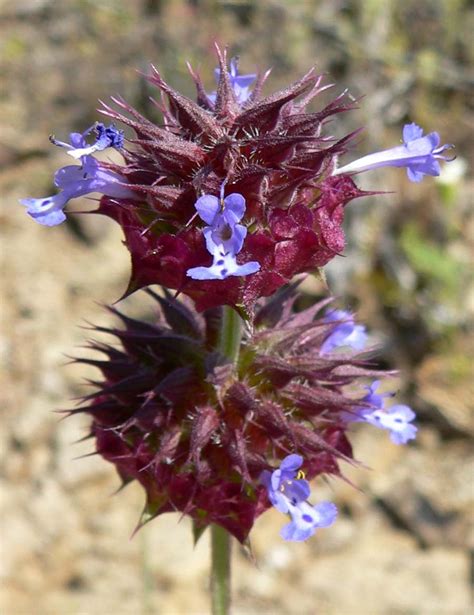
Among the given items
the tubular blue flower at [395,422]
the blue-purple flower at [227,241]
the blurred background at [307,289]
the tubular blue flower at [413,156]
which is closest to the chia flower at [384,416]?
the tubular blue flower at [395,422]

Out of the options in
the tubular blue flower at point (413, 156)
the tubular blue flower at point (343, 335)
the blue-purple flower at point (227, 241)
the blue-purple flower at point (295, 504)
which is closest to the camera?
the blue-purple flower at point (227, 241)

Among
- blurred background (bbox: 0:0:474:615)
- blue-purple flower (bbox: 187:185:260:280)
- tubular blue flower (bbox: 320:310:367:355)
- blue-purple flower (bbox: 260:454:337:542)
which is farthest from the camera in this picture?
blurred background (bbox: 0:0:474:615)

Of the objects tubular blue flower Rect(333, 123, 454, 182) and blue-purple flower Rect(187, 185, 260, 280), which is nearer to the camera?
blue-purple flower Rect(187, 185, 260, 280)

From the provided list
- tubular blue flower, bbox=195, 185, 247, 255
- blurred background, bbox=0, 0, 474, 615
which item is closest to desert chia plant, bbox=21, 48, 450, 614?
tubular blue flower, bbox=195, 185, 247, 255

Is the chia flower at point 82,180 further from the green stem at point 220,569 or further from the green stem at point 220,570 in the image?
the green stem at point 220,570

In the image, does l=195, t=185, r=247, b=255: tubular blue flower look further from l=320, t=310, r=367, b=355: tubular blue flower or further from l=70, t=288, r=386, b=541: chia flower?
l=320, t=310, r=367, b=355: tubular blue flower

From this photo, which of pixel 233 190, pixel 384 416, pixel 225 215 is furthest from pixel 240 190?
pixel 384 416
